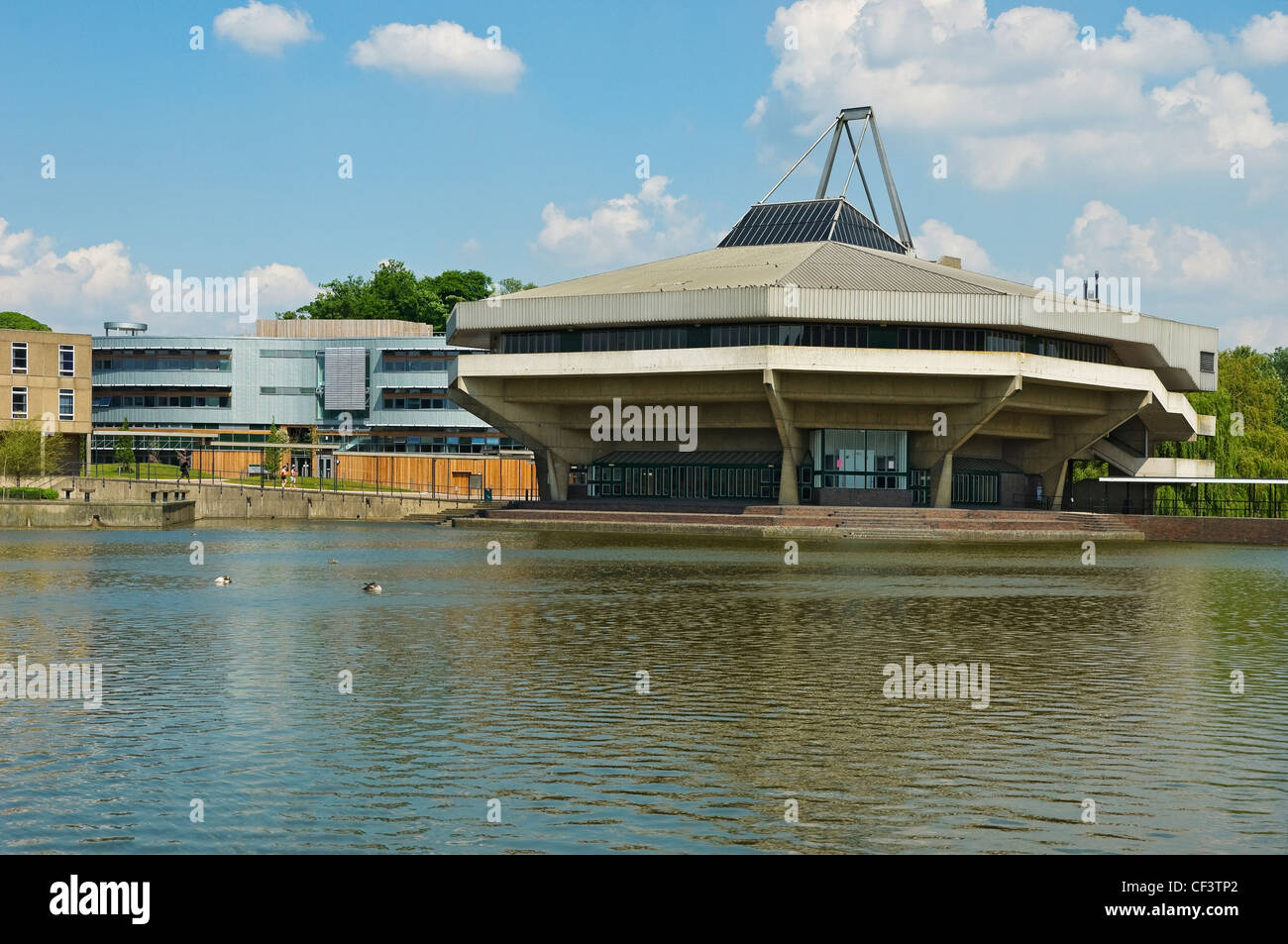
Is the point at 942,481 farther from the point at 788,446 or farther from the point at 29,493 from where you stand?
the point at 29,493

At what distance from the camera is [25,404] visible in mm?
94062

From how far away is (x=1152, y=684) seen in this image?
2105 cm

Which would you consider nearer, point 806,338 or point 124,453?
point 806,338

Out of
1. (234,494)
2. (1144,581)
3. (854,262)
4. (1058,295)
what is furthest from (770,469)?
(1144,581)

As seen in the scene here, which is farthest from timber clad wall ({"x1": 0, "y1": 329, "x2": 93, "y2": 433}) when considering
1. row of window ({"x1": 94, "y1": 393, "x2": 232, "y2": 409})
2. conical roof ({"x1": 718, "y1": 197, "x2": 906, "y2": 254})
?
conical roof ({"x1": 718, "y1": 197, "x2": 906, "y2": 254})

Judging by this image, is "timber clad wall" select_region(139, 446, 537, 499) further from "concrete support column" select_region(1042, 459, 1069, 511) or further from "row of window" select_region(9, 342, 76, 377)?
"concrete support column" select_region(1042, 459, 1069, 511)

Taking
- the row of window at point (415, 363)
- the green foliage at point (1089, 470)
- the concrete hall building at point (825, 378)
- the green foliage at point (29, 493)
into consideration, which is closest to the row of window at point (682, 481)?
the concrete hall building at point (825, 378)

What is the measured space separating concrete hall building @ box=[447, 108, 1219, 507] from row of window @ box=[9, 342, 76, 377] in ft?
91.1

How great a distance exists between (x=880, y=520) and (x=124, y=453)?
2680 inches

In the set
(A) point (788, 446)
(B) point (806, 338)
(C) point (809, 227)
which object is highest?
(C) point (809, 227)

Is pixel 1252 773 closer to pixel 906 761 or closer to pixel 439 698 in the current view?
pixel 906 761

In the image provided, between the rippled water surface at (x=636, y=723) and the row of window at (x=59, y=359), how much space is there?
63128mm

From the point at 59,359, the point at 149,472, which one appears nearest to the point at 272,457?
the point at 149,472

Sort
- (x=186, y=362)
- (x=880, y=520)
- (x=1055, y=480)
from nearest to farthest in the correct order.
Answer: (x=880, y=520) < (x=1055, y=480) < (x=186, y=362)
